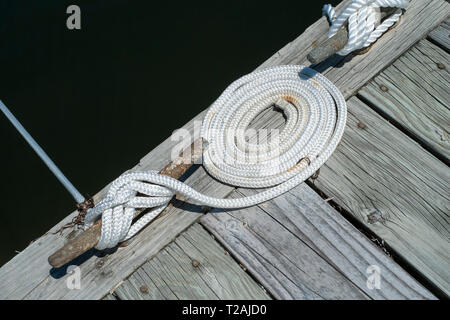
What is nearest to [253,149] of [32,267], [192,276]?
[192,276]

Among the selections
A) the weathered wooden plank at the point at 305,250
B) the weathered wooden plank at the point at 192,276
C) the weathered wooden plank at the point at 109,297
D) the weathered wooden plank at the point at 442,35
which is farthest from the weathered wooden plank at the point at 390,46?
the weathered wooden plank at the point at 109,297

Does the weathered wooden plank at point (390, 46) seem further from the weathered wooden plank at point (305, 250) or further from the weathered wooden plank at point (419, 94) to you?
the weathered wooden plank at point (305, 250)

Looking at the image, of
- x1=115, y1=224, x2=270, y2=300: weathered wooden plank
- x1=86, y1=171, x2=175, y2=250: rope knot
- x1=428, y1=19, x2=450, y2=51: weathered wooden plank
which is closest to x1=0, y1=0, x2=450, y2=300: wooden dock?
x1=115, y1=224, x2=270, y2=300: weathered wooden plank

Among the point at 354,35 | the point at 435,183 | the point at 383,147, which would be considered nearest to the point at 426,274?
the point at 435,183

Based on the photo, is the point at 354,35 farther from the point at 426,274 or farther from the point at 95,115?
the point at 95,115

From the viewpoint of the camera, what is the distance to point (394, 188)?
80.9 inches

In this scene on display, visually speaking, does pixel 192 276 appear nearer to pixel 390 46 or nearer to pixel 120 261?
pixel 120 261

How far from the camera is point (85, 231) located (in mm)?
1902

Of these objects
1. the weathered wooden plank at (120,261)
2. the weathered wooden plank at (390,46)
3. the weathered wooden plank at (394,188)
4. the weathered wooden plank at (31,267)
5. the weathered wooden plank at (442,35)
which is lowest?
the weathered wooden plank at (394,188)

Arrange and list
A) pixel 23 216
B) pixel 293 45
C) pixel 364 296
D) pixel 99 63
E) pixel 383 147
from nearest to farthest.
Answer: pixel 364 296
pixel 383 147
pixel 293 45
pixel 23 216
pixel 99 63

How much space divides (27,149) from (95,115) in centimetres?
59

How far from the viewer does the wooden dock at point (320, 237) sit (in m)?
1.89

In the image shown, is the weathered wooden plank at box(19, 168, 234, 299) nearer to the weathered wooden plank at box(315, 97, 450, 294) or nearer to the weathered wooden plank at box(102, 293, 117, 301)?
the weathered wooden plank at box(102, 293, 117, 301)

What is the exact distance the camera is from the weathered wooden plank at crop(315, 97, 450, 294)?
6.26 feet
